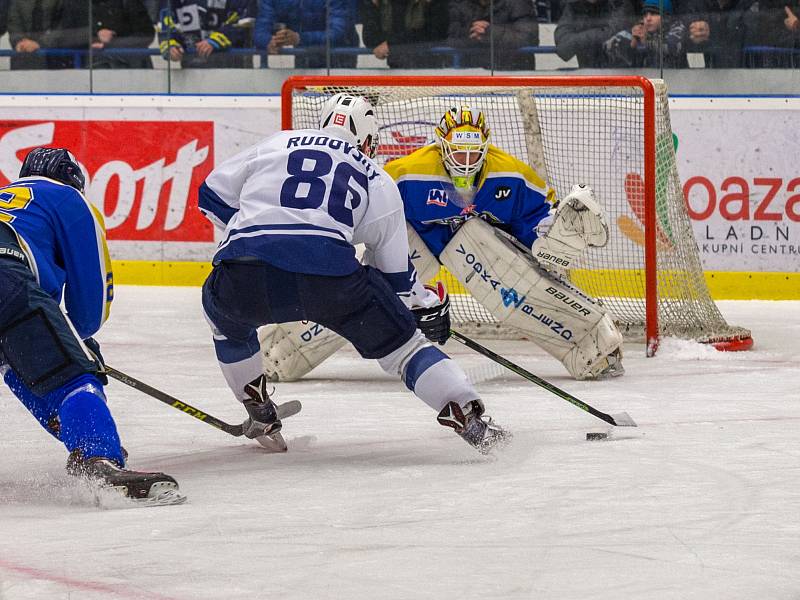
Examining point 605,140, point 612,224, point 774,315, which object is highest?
point 605,140

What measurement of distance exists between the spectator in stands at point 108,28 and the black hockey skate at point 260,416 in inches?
172

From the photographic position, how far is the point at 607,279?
6207mm

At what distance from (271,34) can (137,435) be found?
13.0ft

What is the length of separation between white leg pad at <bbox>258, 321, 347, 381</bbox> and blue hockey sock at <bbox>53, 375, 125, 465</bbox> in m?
1.97

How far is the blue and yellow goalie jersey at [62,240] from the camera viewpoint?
9.95 ft

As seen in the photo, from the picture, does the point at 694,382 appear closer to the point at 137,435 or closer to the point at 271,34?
the point at 137,435

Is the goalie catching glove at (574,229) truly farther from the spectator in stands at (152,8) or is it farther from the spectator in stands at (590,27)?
the spectator in stands at (152,8)

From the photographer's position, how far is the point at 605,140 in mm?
6160

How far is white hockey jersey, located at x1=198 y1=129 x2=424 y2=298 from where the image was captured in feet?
10.5

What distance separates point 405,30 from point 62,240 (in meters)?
4.40

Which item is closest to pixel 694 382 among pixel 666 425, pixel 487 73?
pixel 666 425

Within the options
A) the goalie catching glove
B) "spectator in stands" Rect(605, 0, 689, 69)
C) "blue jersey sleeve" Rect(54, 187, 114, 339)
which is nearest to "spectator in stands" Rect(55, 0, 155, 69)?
"spectator in stands" Rect(605, 0, 689, 69)

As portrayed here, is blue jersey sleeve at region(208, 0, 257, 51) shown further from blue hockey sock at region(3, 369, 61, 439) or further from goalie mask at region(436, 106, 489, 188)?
blue hockey sock at region(3, 369, 61, 439)

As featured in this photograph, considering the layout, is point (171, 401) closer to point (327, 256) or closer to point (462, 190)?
point (327, 256)
